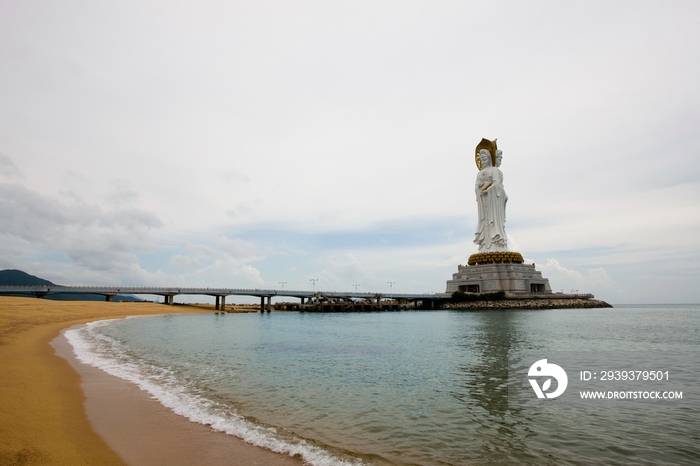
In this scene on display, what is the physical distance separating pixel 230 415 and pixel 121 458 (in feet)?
10.8

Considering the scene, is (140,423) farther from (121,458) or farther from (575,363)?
(575,363)

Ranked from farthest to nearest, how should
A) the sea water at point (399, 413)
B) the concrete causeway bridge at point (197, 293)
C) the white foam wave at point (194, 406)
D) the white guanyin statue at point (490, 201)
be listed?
the white guanyin statue at point (490, 201), the concrete causeway bridge at point (197, 293), the sea water at point (399, 413), the white foam wave at point (194, 406)

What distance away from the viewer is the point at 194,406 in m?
10.5

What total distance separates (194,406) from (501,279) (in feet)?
312

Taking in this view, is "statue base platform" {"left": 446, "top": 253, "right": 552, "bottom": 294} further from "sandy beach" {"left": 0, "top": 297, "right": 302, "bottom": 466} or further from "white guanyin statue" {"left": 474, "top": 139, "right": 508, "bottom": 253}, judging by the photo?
"sandy beach" {"left": 0, "top": 297, "right": 302, "bottom": 466}

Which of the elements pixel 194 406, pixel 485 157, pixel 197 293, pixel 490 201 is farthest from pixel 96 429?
pixel 485 157

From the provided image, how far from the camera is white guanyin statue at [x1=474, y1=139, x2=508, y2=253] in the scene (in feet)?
338

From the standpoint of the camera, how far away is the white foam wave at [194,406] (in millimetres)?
7531

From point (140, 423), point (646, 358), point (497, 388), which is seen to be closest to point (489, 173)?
point (646, 358)

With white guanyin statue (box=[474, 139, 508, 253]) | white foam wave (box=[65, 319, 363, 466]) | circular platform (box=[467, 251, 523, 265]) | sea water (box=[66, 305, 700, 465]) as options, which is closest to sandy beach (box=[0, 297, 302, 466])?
white foam wave (box=[65, 319, 363, 466])

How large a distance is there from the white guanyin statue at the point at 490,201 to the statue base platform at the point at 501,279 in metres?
5.91

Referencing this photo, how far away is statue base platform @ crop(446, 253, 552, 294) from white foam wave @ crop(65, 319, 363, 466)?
89736 millimetres

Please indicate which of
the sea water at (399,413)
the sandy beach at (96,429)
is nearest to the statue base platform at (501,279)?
the sea water at (399,413)

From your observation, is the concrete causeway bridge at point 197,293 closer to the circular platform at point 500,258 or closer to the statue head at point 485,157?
the circular platform at point 500,258
